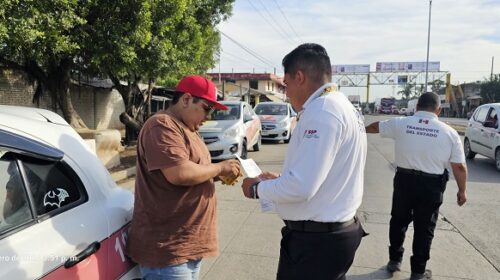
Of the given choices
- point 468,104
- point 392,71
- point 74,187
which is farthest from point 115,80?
point 392,71

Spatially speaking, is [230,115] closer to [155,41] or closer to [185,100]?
[155,41]

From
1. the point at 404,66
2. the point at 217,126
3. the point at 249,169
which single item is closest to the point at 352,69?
the point at 404,66

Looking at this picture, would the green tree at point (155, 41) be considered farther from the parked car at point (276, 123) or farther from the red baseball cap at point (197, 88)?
the red baseball cap at point (197, 88)

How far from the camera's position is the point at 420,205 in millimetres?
3914

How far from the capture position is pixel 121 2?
870cm

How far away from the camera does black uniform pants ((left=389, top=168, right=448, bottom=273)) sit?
387 cm

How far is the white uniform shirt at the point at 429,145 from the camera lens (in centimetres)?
388

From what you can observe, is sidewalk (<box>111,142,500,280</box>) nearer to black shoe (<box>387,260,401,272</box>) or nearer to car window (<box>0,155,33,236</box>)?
black shoe (<box>387,260,401,272</box>)

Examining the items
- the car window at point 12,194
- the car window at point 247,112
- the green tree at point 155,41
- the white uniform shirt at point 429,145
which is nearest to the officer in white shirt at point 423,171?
the white uniform shirt at point 429,145

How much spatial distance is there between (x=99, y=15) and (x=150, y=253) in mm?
7957

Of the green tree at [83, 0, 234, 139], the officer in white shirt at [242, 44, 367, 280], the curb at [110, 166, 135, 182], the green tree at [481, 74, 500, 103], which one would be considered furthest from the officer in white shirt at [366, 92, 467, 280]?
the green tree at [481, 74, 500, 103]

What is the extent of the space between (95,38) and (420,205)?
24.3ft

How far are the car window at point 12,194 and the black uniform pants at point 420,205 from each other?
327 centimetres

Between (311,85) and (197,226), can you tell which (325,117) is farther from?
(197,226)
